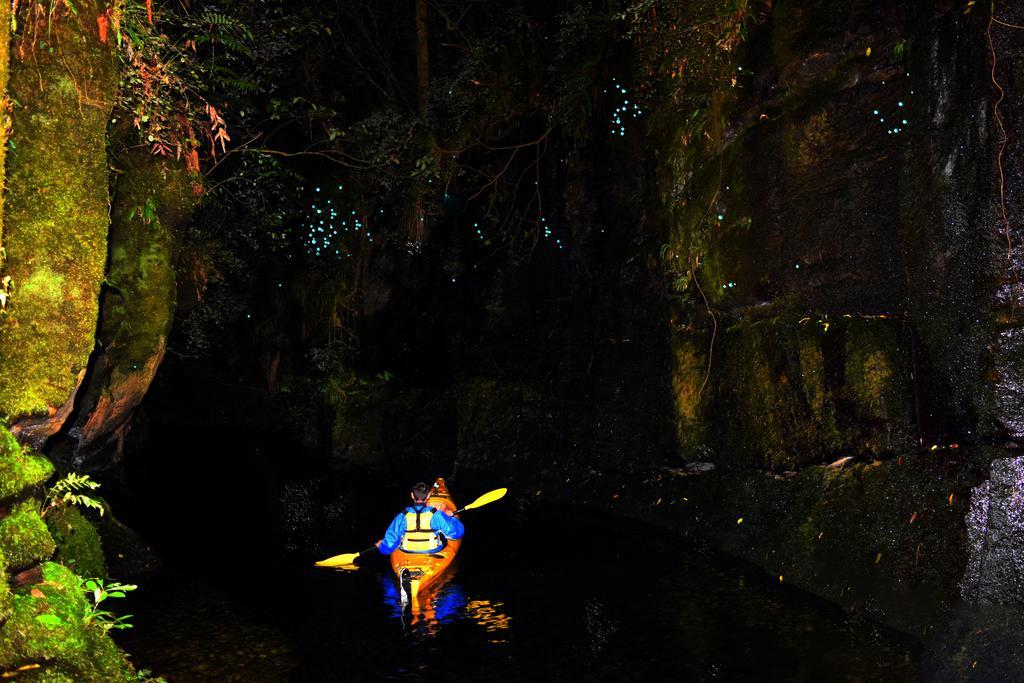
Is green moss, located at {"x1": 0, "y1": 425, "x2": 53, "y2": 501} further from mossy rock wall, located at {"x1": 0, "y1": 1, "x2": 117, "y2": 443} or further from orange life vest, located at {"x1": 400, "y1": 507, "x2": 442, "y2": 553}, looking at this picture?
orange life vest, located at {"x1": 400, "y1": 507, "x2": 442, "y2": 553}

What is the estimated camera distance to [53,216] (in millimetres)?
5684

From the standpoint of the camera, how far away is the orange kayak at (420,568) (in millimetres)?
8352

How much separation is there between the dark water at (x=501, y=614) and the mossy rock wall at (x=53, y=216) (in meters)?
2.71

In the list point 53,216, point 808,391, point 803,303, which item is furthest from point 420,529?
point 803,303

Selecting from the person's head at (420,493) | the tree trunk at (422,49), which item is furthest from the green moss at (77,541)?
the tree trunk at (422,49)

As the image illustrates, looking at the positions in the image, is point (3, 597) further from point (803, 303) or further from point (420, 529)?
point (803, 303)

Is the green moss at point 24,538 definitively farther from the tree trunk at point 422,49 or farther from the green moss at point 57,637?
the tree trunk at point 422,49

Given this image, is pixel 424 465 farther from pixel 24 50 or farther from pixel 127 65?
pixel 24 50

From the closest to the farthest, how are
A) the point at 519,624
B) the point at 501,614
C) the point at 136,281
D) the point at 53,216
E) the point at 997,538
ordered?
the point at 53,216, the point at 997,538, the point at 519,624, the point at 501,614, the point at 136,281

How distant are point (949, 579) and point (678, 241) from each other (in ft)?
18.9

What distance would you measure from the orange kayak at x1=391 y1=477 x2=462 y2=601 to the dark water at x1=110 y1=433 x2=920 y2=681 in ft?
0.74

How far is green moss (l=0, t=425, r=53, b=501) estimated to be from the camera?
4.47 meters

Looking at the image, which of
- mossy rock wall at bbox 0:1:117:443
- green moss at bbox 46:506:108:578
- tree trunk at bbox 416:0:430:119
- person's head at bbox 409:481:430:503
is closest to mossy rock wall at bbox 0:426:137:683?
mossy rock wall at bbox 0:1:117:443

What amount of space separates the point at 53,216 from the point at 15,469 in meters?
2.13
